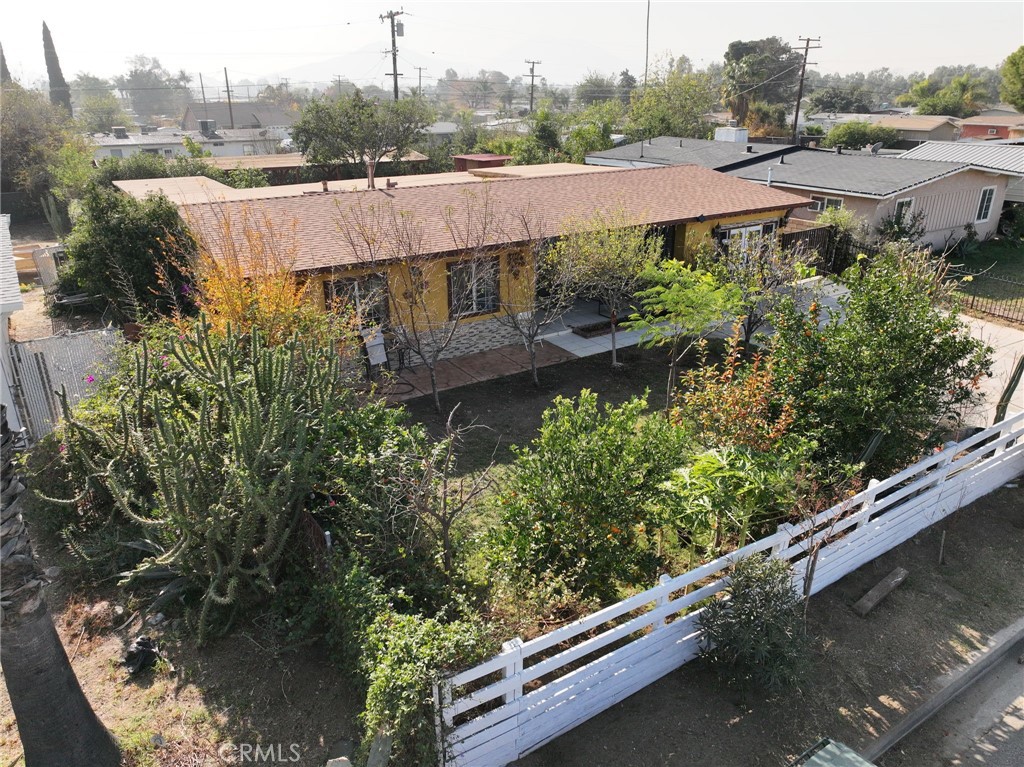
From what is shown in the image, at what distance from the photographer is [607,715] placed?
255 inches

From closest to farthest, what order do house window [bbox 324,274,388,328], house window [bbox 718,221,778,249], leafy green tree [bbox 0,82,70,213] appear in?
house window [bbox 324,274,388,328], house window [bbox 718,221,778,249], leafy green tree [bbox 0,82,70,213]

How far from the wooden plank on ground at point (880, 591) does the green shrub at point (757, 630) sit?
5.12 feet

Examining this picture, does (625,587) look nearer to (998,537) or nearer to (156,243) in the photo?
(998,537)

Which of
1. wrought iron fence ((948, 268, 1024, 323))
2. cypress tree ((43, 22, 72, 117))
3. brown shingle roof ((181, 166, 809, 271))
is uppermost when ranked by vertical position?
cypress tree ((43, 22, 72, 117))

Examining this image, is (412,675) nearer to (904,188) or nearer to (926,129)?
(904,188)

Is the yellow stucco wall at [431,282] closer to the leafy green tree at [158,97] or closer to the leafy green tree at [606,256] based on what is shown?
the leafy green tree at [606,256]

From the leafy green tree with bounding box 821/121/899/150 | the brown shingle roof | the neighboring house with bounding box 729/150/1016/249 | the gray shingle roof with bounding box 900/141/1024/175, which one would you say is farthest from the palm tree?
the leafy green tree with bounding box 821/121/899/150

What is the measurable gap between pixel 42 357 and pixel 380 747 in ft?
33.1

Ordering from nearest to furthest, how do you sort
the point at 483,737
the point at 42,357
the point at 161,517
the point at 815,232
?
the point at 483,737, the point at 161,517, the point at 42,357, the point at 815,232

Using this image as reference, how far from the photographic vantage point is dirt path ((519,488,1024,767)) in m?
6.12

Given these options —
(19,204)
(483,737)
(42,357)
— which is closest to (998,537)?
(483,737)

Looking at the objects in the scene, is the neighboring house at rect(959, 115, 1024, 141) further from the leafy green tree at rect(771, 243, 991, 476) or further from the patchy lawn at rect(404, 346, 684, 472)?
the leafy green tree at rect(771, 243, 991, 476)

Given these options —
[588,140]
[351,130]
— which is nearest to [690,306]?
[588,140]

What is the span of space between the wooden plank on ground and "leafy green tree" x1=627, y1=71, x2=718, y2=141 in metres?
45.6
